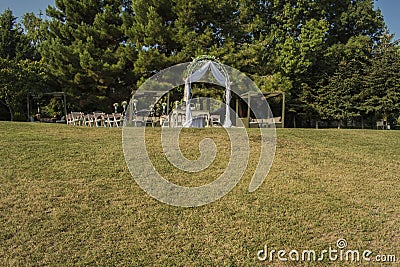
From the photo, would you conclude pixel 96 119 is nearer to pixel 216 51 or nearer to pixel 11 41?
pixel 216 51

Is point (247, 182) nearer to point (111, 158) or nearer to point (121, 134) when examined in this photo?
point (111, 158)

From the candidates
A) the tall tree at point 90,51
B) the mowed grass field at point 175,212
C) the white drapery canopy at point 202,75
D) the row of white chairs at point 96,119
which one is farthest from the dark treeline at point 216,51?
the mowed grass field at point 175,212

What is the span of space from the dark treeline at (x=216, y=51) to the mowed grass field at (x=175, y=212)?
36.4 feet

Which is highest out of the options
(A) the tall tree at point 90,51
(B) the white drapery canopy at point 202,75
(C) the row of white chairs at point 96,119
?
(A) the tall tree at point 90,51

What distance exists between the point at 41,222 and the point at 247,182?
122 inches

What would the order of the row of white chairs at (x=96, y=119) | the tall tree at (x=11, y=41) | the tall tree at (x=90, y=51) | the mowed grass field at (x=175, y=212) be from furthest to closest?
the tall tree at (x=11, y=41), the tall tree at (x=90, y=51), the row of white chairs at (x=96, y=119), the mowed grass field at (x=175, y=212)

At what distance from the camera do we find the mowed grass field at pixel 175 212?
3.89 meters

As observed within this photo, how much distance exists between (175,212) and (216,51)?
44.7ft

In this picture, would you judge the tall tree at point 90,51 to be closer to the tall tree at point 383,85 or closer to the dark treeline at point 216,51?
the dark treeline at point 216,51

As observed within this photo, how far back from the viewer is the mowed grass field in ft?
12.8

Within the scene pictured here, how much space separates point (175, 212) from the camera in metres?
4.77

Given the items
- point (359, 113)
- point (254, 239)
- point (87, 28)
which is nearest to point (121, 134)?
point (254, 239)

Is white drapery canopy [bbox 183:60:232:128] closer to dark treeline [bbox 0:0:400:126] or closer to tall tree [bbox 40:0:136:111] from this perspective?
dark treeline [bbox 0:0:400:126]

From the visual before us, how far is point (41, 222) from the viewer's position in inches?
168
